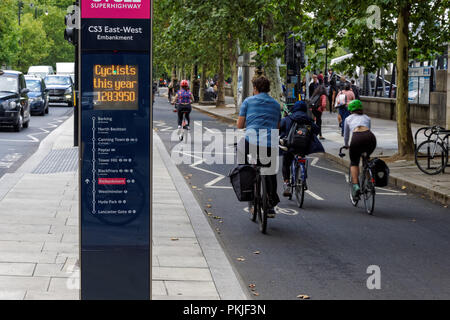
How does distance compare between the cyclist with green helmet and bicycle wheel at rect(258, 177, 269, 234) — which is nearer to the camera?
bicycle wheel at rect(258, 177, 269, 234)

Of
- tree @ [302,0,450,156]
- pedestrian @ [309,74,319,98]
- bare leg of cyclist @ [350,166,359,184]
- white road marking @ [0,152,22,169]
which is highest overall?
tree @ [302,0,450,156]

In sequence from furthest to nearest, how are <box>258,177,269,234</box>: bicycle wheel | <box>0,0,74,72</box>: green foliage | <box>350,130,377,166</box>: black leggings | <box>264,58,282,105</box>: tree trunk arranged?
<box>0,0,74,72</box>: green foliage → <box>264,58,282,105</box>: tree trunk → <box>350,130,377,166</box>: black leggings → <box>258,177,269,234</box>: bicycle wheel

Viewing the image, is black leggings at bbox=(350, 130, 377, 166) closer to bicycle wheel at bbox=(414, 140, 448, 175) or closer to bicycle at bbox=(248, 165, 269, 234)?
bicycle at bbox=(248, 165, 269, 234)

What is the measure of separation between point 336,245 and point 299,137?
2.70m

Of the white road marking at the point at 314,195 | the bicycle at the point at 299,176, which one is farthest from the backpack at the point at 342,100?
the bicycle at the point at 299,176

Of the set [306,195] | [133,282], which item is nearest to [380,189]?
[306,195]

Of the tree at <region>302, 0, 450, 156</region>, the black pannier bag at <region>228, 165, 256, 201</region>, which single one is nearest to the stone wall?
the tree at <region>302, 0, 450, 156</region>

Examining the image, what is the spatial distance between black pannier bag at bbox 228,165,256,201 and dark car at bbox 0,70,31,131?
16105 mm

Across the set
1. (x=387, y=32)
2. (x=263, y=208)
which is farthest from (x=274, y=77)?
(x=263, y=208)

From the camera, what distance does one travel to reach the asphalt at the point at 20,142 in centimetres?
1627

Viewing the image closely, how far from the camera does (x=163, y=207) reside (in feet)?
34.8

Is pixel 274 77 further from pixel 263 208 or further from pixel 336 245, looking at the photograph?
pixel 336 245

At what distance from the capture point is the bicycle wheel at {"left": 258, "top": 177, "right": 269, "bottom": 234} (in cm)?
911

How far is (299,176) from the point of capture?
1126cm
